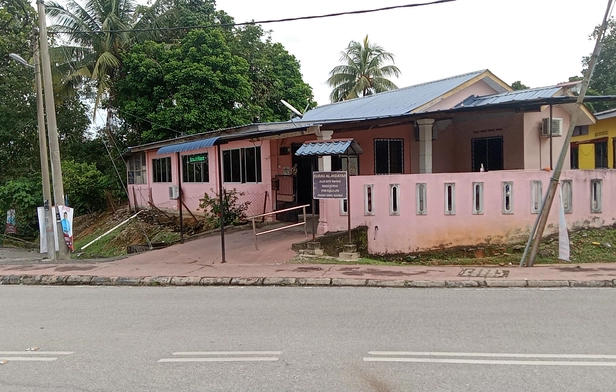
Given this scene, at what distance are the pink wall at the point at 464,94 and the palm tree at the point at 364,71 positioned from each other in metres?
15.5

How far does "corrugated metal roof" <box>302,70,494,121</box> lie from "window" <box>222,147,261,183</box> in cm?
305

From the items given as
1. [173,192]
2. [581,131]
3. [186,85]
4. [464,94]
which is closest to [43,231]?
[173,192]

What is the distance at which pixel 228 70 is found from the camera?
2528cm

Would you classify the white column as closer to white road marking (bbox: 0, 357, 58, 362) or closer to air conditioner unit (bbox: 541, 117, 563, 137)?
air conditioner unit (bbox: 541, 117, 563, 137)

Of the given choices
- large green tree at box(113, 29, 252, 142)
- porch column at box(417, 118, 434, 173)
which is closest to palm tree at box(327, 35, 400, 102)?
large green tree at box(113, 29, 252, 142)

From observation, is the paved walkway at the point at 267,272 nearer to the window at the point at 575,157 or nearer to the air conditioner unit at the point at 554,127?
the air conditioner unit at the point at 554,127

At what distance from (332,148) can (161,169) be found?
14801 millimetres

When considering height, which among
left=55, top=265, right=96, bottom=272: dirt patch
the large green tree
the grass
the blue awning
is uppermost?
the large green tree

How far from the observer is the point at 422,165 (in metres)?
14.1

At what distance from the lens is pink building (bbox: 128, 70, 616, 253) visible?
432 inches

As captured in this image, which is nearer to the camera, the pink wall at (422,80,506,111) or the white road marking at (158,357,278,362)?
the white road marking at (158,357,278,362)

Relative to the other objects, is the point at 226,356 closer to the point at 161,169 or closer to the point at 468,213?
the point at 468,213

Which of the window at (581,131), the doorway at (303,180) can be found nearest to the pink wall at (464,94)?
the doorway at (303,180)

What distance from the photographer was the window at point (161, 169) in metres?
23.2
